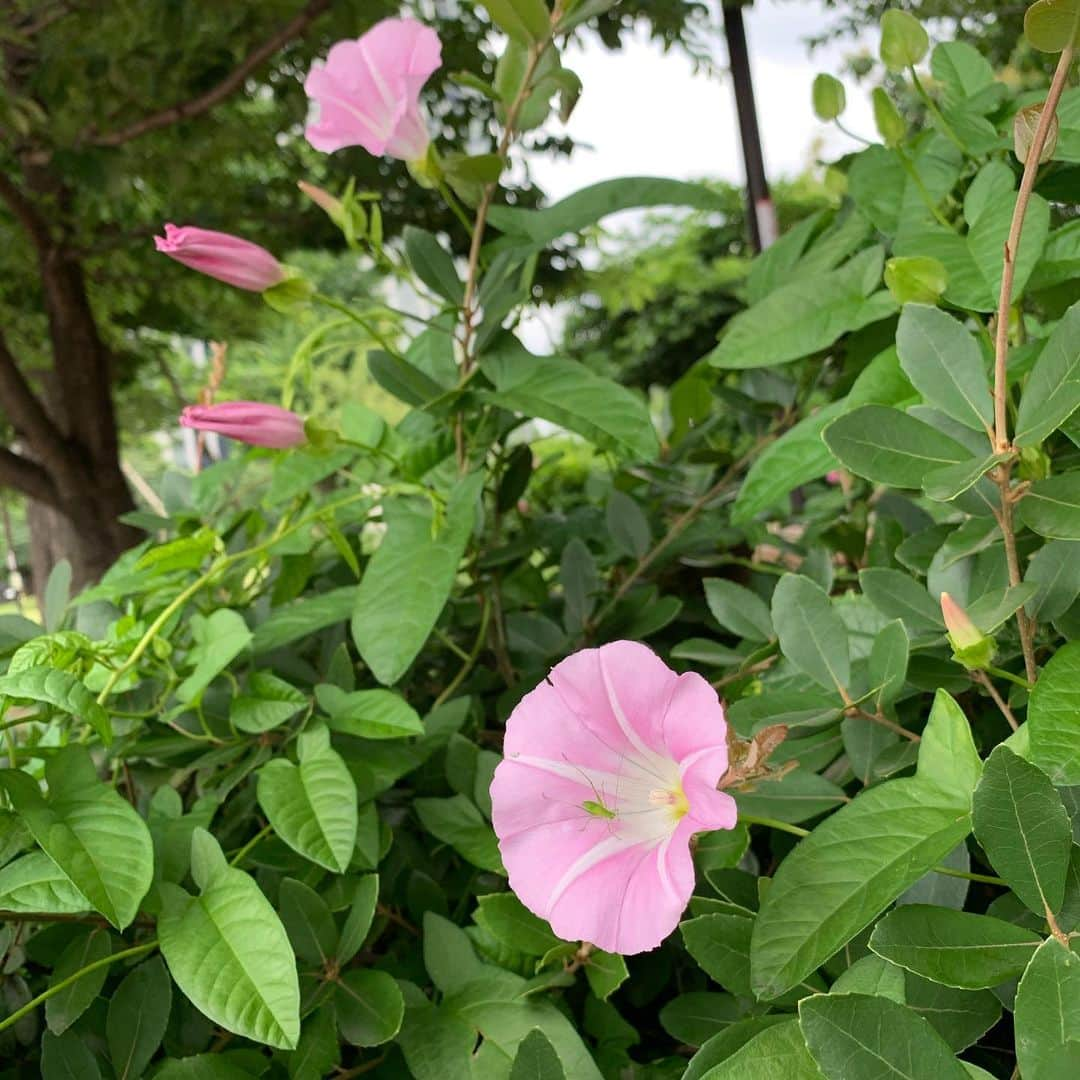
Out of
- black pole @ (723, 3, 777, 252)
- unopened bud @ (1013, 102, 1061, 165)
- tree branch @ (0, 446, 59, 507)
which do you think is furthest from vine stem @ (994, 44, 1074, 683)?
tree branch @ (0, 446, 59, 507)

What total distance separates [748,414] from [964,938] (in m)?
0.43

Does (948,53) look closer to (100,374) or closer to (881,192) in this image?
(881,192)

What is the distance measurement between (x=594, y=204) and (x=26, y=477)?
6.04 ft

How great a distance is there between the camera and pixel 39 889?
327 millimetres

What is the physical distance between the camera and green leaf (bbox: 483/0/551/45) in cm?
44

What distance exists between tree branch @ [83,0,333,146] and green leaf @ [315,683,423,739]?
4.20ft

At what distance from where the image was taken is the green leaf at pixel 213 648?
0.40 metres

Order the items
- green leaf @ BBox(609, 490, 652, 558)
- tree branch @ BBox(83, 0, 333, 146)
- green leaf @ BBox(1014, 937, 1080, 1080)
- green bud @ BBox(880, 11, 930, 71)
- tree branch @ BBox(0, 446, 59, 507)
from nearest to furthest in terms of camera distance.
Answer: green leaf @ BBox(1014, 937, 1080, 1080)
green bud @ BBox(880, 11, 930, 71)
green leaf @ BBox(609, 490, 652, 558)
tree branch @ BBox(83, 0, 333, 146)
tree branch @ BBox(0, 446, 59, 507)

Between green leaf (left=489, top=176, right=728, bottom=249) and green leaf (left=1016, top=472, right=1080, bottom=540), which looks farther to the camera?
green leaf (left=489, top=176, right=728, bottom=249)

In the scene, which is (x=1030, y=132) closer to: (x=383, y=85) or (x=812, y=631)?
(x=812, y=631)

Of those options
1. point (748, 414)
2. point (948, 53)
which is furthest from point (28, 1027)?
point (948, 53)

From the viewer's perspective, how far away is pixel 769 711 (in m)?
0.35

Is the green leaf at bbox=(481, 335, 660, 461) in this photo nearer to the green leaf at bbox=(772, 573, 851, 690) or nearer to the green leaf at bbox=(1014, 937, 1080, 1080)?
the green leaf at bbox=(772, 573, 851, 690)

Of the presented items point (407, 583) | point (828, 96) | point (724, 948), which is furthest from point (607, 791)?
point (828, 96)
